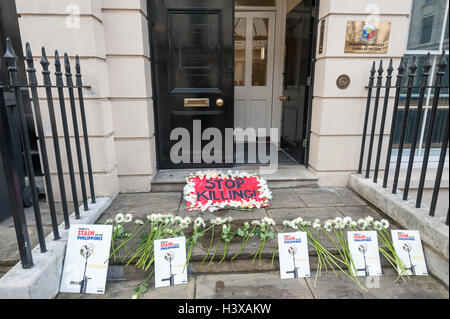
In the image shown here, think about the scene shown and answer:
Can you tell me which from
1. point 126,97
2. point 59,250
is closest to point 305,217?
point 59,250

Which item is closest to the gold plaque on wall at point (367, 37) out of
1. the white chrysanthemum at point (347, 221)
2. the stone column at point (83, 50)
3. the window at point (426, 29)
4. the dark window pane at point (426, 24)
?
the dark window pane at point (426, 24)

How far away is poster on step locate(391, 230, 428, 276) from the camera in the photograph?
180 cm

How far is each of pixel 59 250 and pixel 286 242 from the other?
1492 millimetres

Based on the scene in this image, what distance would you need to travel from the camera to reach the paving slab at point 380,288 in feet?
5.31

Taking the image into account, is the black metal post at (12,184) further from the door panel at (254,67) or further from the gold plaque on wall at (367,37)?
the door panel at (254,67)

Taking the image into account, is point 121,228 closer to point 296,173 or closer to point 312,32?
point 296,173

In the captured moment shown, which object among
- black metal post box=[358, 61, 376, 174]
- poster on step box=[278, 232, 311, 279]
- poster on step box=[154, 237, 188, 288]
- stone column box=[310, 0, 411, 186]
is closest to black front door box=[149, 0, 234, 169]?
stone column box=[310, 0, 411, 186]

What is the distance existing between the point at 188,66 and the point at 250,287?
2393mm

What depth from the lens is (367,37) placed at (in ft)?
8.78

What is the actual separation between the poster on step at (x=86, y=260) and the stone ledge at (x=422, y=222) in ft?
7.14

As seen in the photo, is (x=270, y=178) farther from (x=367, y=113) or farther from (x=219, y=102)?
(x=367, y=113)

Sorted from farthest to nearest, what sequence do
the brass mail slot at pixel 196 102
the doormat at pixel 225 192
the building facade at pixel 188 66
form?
the brass mail slot at pixel 196 102 → the doormat at pixel 225 192 → the building facade at pixel 188 66

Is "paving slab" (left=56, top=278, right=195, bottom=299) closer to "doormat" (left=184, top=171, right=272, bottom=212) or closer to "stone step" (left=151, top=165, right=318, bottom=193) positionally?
"doormat" (left=184, top=171, right=272, bottom=212)

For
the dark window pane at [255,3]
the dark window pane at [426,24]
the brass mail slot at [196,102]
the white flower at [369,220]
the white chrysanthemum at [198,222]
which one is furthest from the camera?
the dark window pane at [255,3]
